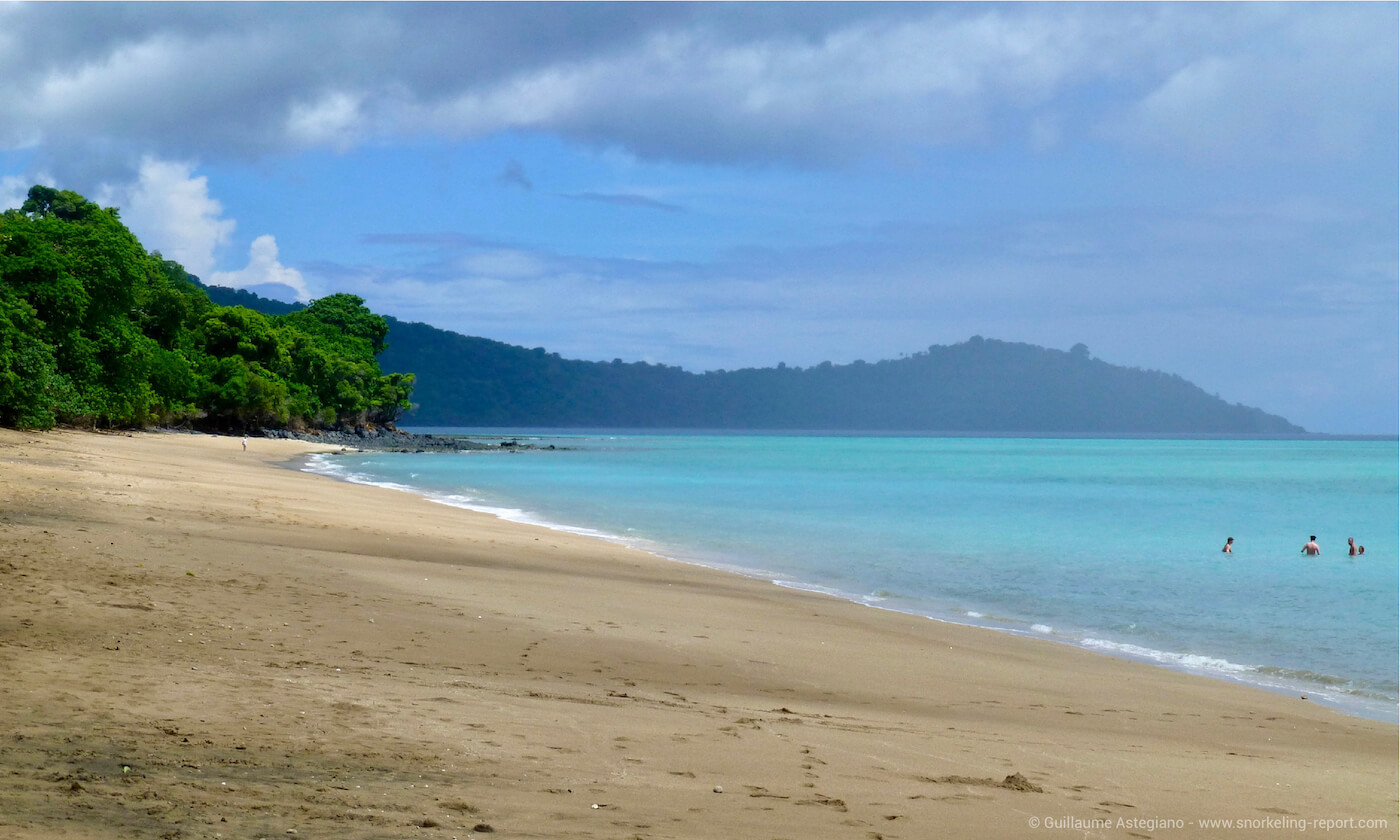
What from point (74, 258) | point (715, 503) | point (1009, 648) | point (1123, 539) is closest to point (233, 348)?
point (74, 258)

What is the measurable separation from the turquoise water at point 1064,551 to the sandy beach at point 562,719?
120 inches

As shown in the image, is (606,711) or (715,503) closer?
(606,711)

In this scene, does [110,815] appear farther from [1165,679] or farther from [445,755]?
[1165,679]

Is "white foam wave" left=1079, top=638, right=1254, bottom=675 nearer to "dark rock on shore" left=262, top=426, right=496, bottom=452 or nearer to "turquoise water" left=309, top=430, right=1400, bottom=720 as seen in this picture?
"turquoise water" left=309, top=430, right=1400, bottom=720

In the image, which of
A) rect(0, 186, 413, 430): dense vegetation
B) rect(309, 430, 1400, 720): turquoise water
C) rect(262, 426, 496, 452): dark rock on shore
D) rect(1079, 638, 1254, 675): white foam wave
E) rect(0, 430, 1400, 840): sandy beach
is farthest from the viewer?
rect(262, 426, 496, 452): dark rock on shore

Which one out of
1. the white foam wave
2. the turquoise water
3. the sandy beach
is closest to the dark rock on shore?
→ the turquoise water

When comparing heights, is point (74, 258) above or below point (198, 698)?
above

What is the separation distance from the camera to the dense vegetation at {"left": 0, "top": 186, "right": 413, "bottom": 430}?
40219 mm

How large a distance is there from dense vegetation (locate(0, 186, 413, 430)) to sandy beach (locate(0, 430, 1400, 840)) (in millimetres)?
31137

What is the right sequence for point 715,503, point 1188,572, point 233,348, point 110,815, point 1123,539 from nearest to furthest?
point 110,815 → point 1188,572 → point 1123,539 → point 715,503 → point 233,348

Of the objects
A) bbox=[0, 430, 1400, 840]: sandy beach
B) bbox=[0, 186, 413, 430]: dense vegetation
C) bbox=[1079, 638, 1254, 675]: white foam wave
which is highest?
bbox=[0, 186, 413, 430]: dense vegetation

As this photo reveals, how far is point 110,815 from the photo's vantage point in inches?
165

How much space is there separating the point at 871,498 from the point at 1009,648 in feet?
105

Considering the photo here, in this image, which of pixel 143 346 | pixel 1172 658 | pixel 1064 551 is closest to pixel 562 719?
pixel 1172 658
